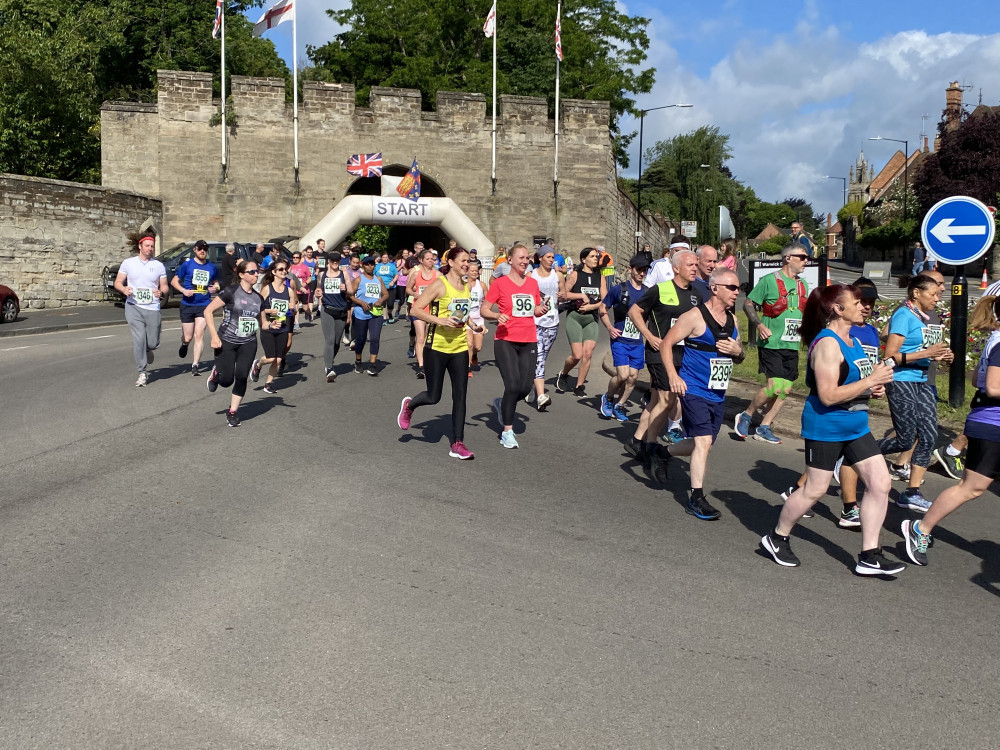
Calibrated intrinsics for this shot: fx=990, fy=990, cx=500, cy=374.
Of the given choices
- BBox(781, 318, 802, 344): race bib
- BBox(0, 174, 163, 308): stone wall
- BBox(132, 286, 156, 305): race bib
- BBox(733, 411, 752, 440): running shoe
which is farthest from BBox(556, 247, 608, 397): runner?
BBox(0, 174, 163, 308): stone wall

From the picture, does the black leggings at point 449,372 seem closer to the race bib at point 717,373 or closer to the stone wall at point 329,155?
the race bib at point 717,373

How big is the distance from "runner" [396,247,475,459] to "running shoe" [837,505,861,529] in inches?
128

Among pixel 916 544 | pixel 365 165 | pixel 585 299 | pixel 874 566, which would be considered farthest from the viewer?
pixel 365 165

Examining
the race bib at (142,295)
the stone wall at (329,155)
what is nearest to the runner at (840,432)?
the race bib at (142,295)

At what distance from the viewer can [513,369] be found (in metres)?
9.47

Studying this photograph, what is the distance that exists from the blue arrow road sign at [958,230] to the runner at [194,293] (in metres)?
9.40

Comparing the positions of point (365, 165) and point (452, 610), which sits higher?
point (365, 165)

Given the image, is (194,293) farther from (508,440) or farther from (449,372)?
(508,440)

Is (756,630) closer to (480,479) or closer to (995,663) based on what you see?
(995,663)

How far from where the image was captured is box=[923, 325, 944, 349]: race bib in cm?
783

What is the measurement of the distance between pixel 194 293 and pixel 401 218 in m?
19.5

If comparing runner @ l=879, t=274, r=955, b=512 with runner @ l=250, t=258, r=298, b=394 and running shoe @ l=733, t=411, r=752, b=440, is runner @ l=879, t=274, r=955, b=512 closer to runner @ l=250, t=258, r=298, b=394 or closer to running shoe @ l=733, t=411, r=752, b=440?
running shoe @ l=733, t=411, r=752, b=440

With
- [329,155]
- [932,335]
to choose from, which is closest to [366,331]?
[932,335]

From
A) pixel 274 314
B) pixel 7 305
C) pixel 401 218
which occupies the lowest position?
pixel 7 305
